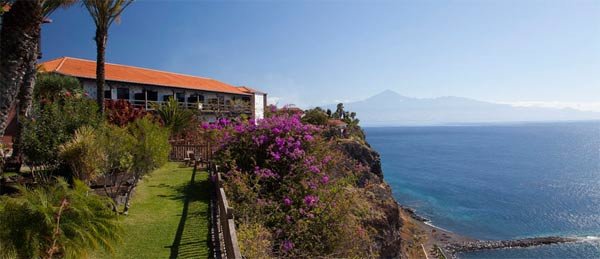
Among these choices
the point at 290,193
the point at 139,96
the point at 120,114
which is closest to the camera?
the point at 290,193

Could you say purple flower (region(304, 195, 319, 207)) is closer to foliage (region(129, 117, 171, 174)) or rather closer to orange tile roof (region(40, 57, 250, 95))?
foliage (region(129, 117, 171, 174))

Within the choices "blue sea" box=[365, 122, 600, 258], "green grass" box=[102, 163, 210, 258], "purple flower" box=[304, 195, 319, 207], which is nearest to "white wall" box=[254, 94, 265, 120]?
"blue sea" box=[365, 122, 600, 258]

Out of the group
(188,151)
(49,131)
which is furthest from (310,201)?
(188,151)

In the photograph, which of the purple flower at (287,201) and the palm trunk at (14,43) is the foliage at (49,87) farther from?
the purple flower at (287,201)

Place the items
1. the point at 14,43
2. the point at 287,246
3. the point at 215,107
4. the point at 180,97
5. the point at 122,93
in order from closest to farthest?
the point at 14,43 → the point at 287,246 → the point at 122,93 → the point at 180,97 → the point at 215,107

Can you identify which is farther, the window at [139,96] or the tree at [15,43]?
the window at [139,96]

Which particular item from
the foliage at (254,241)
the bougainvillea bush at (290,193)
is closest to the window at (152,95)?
the bougainvillea bush at (290,193)

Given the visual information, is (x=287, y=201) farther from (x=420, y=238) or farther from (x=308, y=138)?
(x=420, y=238)

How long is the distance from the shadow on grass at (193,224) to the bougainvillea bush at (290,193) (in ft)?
3.17

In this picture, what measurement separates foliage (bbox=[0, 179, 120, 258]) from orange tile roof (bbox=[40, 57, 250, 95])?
2374 cm

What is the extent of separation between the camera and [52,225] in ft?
14.1

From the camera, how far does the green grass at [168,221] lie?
7844 millimetres

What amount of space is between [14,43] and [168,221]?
5.58m

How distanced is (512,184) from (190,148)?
65.1 metres
